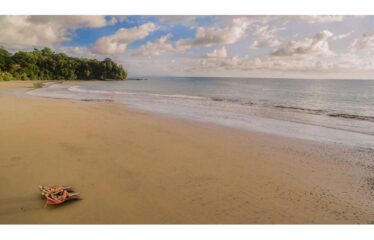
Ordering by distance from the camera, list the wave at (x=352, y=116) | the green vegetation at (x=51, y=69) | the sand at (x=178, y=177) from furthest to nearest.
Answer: the green vegetation at (x=51, y=69)
the wave at (x=352, y=116)
the sand at (x=178, y=177)

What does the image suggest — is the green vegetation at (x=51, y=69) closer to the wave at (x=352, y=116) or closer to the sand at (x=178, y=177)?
the wave at (x=352, y=116)

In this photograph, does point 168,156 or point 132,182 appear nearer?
point 132,182

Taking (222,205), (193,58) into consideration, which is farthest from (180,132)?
(222,205)

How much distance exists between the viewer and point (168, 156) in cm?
484

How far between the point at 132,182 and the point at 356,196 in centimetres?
276

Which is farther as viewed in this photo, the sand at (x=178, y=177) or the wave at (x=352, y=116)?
the wave at (x=352, y=116)

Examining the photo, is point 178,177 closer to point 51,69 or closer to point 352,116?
point 352,116

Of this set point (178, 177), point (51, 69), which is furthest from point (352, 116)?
point (51, 69)

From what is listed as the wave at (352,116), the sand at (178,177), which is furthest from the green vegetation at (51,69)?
the sand at (178,177)

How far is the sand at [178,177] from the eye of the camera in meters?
3.18

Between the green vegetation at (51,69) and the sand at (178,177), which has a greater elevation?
the green vegetation at (51,69)

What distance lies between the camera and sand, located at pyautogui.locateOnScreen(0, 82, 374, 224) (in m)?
3.18

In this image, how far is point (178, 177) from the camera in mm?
4004
